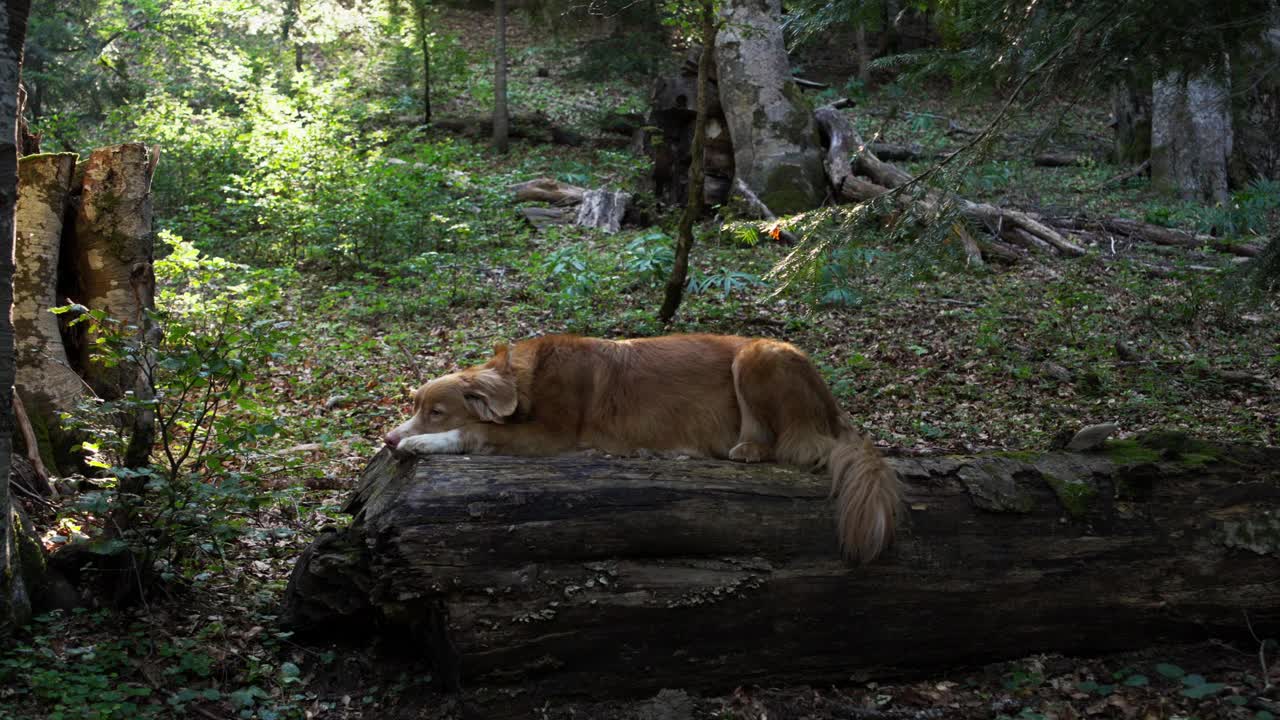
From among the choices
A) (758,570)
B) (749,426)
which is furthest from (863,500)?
(749,426)

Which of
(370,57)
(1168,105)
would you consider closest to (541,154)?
(370,57)

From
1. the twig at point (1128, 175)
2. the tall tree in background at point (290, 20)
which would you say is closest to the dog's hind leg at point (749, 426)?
the twig at point (1128, 175)

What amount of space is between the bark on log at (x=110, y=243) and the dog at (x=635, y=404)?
8.77 feet

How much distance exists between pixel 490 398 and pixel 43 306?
Result: 341 cm

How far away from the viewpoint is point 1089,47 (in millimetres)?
5676

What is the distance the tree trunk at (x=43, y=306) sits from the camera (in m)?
5.88

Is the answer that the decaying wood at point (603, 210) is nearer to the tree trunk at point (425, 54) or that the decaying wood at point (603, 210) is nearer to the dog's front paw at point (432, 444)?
the tree trunk at point (425, 54)

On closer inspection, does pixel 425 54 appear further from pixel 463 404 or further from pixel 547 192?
pixel 463 404

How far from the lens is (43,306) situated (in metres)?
6.07

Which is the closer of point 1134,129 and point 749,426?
point 749,426

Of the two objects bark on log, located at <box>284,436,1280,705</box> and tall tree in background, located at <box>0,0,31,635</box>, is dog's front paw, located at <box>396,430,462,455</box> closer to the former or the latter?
bark on log, located at <box>284,436,1280,705</box>

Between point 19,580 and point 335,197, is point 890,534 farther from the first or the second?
point 335,197

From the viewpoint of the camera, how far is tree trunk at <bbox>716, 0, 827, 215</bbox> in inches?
554

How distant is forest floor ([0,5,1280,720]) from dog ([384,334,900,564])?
3.32ft
